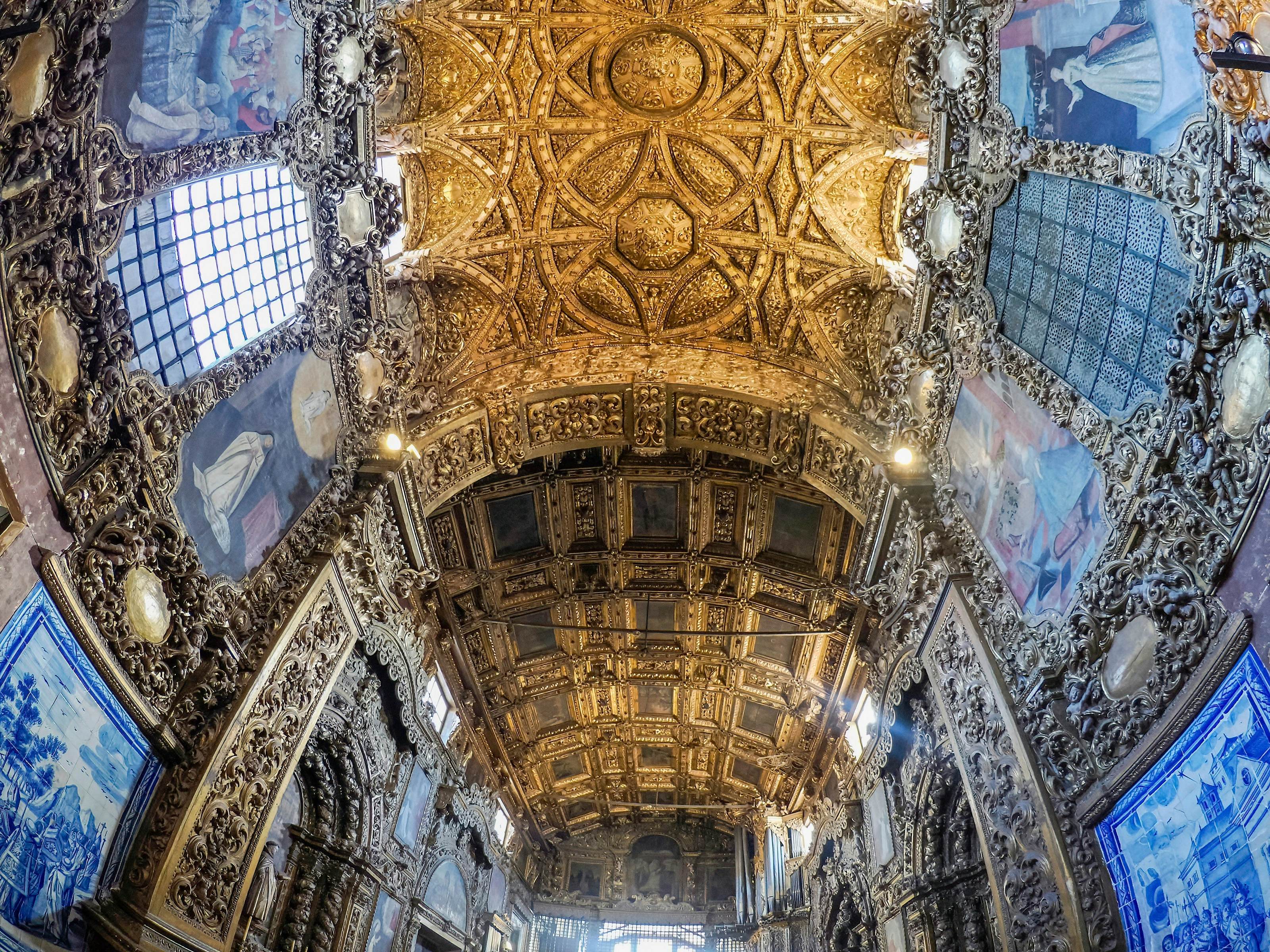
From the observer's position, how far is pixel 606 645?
24.4 m

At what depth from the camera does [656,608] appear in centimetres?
2355

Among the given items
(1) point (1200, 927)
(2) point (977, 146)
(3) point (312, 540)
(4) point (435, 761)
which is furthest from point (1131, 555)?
(4) point (435, 761)

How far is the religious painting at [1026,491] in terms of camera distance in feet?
33.4

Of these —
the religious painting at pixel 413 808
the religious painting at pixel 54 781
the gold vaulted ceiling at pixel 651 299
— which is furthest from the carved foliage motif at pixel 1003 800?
the religious painting at pixel 413 808

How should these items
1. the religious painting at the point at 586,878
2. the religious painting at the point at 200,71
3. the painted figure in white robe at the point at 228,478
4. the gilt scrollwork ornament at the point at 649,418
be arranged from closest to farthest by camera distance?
the religious painting at the point at 200,71 → the painted figure in white robe at the point at 228,478 → the gilt scrollwork ornament at the point at 649,418 → the religious painting at the point at 586,878

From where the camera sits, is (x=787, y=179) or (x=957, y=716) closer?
(x=957, y=716)

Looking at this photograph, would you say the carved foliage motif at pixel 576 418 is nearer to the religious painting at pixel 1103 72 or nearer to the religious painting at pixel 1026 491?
the religious painting at pixel 1026 491

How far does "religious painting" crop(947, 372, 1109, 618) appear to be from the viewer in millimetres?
10172

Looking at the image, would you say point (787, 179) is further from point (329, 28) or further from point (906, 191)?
point (329, 28)

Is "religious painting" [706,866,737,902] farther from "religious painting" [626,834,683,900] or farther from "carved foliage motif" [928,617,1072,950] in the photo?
"carved foliage motif" [928,617,1072,950]

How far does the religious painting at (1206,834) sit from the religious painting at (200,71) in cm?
1220

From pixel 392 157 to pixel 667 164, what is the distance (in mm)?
5443

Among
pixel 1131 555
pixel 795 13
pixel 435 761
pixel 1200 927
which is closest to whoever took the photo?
pixel 1200 927

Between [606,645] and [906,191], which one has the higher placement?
[906,191]
